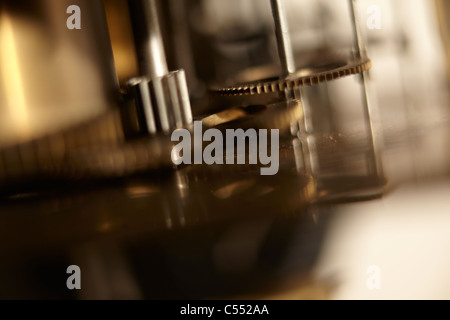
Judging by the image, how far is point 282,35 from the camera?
0.86 metres

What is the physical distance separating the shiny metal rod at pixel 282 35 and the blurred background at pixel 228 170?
0.14 feet

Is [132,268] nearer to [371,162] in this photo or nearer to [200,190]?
[200,190]

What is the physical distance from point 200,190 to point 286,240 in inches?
8.1

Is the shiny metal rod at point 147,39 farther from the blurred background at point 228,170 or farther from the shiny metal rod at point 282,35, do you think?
the shiny metal rod at point 282,35

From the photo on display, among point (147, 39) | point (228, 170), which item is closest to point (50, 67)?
point (147, 39)

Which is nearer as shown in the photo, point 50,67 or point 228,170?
point 228,170

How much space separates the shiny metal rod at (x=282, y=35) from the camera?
2.80 feet

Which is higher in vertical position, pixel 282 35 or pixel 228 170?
pixel 282 35

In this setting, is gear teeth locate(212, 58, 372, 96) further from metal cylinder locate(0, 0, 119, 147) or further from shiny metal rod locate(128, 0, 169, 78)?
metal cylinder locate(0, 0, 119, 147)

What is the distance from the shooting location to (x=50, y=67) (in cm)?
92

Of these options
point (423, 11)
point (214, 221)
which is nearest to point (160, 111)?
point (214, 221)

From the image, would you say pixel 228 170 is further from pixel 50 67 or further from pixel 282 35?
pixel 50 67

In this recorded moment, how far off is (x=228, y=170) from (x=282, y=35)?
0.66 ft
